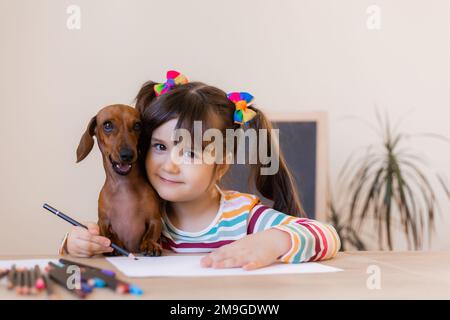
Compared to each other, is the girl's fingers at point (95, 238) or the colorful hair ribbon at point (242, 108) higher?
the colorful hair ribbon at point (242, 108)

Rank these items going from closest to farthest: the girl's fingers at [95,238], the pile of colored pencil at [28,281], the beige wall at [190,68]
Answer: the pile of colored pencil at [28,281], the girl's fingers at [95,238], the beige wall at [190,68]

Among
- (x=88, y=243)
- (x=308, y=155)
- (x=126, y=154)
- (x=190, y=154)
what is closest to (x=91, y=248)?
(x=88, y=243)

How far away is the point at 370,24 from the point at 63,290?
2.28 m

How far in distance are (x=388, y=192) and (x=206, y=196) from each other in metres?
1.49

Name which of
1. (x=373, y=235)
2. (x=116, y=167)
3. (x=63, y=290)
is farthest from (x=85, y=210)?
(x=63, y=290)

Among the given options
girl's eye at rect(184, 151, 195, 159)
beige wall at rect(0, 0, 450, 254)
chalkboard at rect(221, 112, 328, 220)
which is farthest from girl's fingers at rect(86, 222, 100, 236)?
beige wall at rect(0, 0, 450, 254)

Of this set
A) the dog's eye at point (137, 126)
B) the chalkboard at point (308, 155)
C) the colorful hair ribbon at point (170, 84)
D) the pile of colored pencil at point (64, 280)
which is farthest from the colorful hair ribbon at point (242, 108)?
the chalkboard at point (308, 155)

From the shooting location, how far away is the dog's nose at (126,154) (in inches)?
37.1

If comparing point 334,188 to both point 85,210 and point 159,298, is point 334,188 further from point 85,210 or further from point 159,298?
point 159,298

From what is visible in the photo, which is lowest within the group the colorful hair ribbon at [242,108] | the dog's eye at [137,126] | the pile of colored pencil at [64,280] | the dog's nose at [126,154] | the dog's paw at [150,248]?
the dog's paw at [150,248]

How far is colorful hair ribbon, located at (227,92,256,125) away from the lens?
1.18 meters

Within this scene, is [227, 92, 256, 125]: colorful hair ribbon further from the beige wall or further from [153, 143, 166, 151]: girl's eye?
the beige wall

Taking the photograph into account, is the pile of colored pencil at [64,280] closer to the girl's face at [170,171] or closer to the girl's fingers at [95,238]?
the girl's fingers at [95,238]

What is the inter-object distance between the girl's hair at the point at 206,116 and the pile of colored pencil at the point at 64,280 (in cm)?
38
